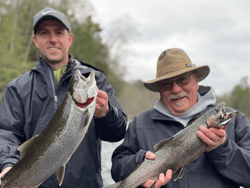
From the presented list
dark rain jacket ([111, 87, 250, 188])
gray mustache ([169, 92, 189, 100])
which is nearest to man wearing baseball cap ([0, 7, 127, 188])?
dark rain jacket ([111, 87, 250, 188])

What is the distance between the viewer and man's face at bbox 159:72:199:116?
10.6ft

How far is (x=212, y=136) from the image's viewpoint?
8.63ft

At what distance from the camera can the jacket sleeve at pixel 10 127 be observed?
9.56ft

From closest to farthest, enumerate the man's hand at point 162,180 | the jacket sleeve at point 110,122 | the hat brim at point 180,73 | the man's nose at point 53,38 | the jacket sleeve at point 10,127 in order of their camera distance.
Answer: the man's hand at point 162,180
the jacket sleeve at point 10,127
the jacket sleeve at point 110,122
the hat brim at point 180,73
the man's nose at point 53,38

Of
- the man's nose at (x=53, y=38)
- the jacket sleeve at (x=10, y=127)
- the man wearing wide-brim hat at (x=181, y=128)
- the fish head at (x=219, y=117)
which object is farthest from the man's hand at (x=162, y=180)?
the man's nose at (x=53, y=38)

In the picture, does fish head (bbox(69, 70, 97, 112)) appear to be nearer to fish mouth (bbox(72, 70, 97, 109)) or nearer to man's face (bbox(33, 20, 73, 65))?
fish mouth (bbox(72, 70, 97, 109))

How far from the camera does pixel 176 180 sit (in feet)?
9.58

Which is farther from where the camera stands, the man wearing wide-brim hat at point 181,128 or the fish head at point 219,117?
the man wearing wide-brim hat at point 181,128

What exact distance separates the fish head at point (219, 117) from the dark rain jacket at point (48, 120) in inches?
44.1

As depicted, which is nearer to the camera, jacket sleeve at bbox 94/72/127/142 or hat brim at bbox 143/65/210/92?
jacket sleeve at bbox 94/72/127/142

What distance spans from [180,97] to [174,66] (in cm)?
45

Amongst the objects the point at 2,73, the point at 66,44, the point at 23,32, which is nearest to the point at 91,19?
the point at 23,32

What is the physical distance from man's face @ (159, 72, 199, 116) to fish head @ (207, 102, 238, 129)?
563 mm

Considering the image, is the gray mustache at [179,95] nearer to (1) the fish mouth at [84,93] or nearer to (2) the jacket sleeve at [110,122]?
(2) the jacket sleeve at [110,122]
